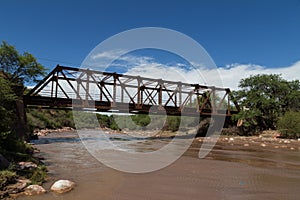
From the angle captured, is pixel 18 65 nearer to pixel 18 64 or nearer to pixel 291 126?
pixel 18 64

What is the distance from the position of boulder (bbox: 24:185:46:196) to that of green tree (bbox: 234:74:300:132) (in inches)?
1449

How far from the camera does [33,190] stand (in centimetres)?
697

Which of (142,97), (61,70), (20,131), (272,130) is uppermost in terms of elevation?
(61,70)

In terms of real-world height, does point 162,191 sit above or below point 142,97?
below

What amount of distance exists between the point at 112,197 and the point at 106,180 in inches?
83.6

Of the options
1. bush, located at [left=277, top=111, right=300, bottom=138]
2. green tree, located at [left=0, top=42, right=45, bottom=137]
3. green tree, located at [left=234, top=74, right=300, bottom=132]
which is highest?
green tree, located at [left=0, top=42, right=45, bottom=137]

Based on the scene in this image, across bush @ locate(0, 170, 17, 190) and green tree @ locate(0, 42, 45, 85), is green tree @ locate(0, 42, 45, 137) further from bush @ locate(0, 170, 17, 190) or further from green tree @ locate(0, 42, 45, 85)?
bush @ locate(0, 170, 17, 190)

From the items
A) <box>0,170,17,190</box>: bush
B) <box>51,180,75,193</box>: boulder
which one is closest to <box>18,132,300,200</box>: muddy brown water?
<box>51,180,75,193</box>: boulder

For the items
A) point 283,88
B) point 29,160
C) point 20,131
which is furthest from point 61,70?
point 283,88

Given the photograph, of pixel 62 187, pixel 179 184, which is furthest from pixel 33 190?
pixel 179 184

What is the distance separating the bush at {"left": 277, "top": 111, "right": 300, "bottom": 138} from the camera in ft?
102

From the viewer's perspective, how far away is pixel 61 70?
2977cm

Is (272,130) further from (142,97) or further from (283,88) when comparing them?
(142,97)

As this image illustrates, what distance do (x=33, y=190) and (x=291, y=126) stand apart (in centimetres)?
3365
